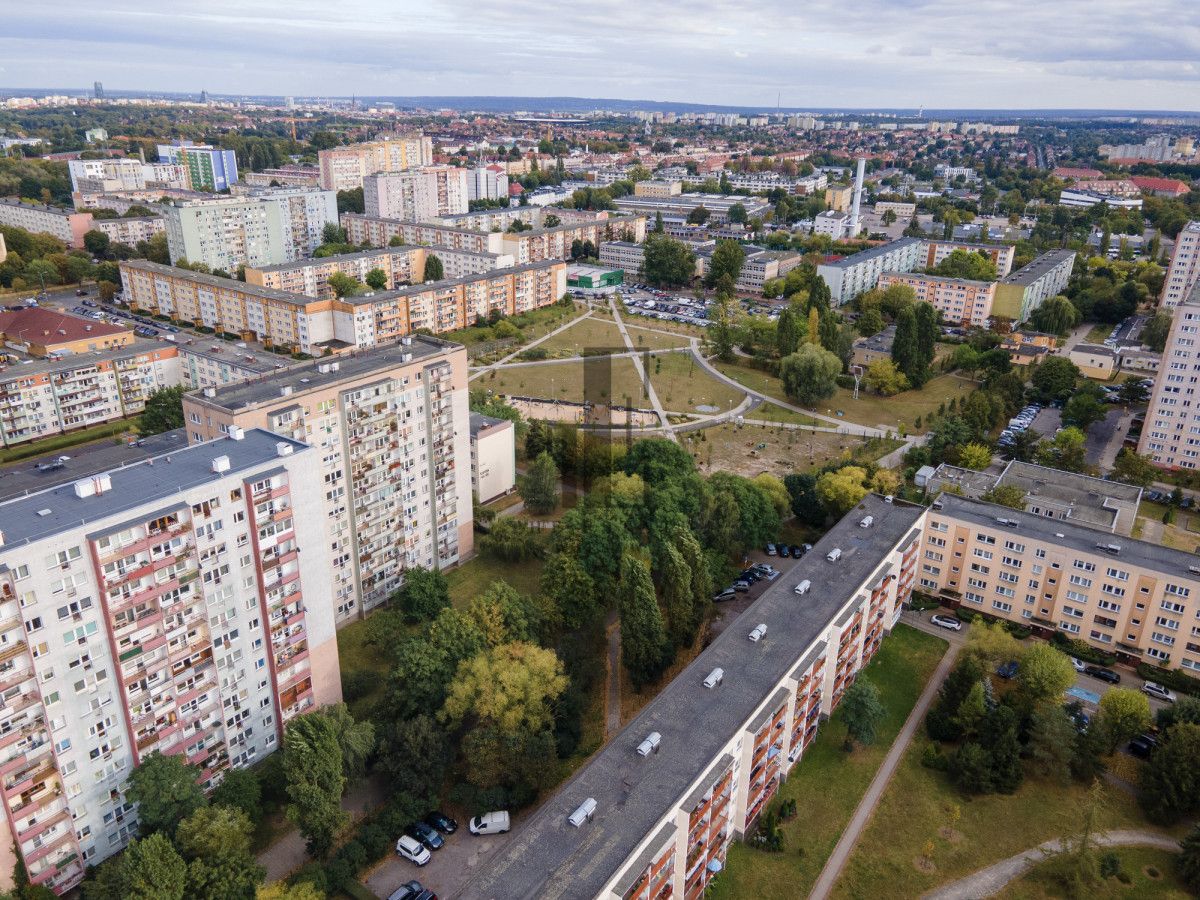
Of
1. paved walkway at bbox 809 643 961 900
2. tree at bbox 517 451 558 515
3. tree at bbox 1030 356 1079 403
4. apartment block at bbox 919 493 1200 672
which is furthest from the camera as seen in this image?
tree at bbox 1030 356 1079 403

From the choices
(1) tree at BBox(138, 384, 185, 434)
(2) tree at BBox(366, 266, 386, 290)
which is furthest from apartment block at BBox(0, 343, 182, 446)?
(2) tree at BBox(366, 266, 386, 290)

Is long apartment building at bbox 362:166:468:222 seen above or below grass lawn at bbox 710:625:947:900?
above

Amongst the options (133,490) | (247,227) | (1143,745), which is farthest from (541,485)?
(247,227)

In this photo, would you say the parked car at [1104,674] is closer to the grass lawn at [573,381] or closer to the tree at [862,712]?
the tree at [862,712]

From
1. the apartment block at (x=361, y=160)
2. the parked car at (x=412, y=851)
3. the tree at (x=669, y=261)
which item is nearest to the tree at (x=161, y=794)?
→ the parked car at (x=412, y=851)

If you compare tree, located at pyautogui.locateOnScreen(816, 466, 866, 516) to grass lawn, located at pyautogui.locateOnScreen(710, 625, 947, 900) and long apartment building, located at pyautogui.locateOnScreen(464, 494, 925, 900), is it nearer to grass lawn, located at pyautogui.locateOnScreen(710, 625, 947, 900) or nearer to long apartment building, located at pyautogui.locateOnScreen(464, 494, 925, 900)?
long apartment building, located at pyautogui.locateOnScreen(464, 494, 925, 900)

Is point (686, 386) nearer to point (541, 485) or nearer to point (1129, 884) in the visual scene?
point (541, 485)

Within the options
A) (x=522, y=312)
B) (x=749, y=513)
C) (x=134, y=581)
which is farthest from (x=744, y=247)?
(x=134, y=581)
